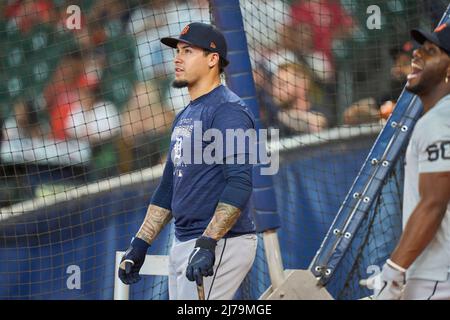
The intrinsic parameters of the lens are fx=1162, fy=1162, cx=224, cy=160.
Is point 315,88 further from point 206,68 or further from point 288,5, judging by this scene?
point 206,68

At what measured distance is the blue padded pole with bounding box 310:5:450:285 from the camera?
270 inches

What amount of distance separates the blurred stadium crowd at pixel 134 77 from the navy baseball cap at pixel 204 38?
207 centimetres

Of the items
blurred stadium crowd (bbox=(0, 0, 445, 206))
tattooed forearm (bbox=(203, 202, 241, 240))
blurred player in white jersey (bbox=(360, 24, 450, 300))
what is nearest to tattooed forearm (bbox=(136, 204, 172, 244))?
tattooed forearm (bbox=(203, 202, 241, 240))

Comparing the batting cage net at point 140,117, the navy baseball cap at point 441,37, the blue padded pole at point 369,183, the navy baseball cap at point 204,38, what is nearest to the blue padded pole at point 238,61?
the blue padded pole at point 369,183

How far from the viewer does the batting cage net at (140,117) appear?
8.08 meters

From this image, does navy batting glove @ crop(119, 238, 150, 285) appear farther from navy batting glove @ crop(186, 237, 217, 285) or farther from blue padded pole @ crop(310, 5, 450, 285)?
blue padded pole @ crop(310, 5, 450, 285)

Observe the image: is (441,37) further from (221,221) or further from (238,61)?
(238,61)

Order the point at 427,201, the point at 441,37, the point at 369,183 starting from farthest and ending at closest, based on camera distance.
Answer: the point at 369,183
the point at 441,37
the point at 427,201

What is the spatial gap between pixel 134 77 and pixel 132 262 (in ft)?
8.99

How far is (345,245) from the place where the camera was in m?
6.84

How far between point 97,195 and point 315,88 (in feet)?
6.16

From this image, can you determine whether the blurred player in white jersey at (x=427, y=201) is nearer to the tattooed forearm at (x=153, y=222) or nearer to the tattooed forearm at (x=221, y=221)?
the tattooed forearm at (x=221, y=221)

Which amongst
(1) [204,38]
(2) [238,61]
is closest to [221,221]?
(1) [204,38]

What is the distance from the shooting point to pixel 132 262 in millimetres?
6258
